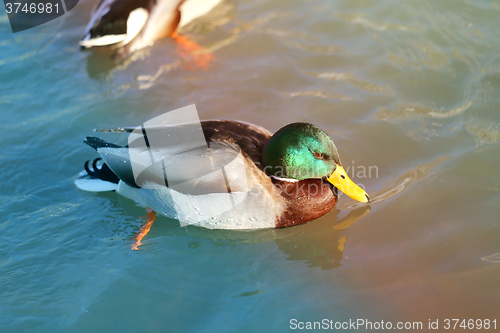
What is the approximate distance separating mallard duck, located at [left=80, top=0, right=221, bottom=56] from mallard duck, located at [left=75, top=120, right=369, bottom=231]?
2.47 meters

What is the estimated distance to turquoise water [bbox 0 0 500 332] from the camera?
120 inches

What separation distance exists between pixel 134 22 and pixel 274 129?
255cm

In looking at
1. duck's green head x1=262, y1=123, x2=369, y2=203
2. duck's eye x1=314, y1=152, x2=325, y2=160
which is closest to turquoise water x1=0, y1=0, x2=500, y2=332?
duck's green head x1=262, y1=123, x2=369, y2=203

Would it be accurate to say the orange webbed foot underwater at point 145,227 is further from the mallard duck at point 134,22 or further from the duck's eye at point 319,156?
the mallard duck at point 134,22

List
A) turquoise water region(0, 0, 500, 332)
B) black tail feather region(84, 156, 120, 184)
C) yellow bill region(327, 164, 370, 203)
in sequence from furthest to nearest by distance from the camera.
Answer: black tail feather region(84, 156, 120, 184) → yellow bill region(327, 164, 370, 203) → turquoise water region(0, 0, 500, 332)

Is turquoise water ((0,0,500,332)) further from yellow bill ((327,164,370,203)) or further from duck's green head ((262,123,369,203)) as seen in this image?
duck's green head ((262,123,369,203))

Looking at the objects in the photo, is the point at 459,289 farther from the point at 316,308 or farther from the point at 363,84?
the point at 363,84

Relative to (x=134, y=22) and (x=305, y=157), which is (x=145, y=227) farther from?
(x=134, y=22)

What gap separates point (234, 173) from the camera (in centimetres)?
343

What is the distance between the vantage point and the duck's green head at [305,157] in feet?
11.4

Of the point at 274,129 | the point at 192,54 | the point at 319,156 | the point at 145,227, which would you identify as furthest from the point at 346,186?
the point at 192,54

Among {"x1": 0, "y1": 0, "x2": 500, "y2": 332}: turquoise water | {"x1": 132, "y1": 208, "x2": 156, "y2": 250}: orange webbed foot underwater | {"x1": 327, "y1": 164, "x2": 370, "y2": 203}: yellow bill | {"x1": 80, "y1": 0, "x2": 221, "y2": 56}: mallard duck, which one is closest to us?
{"x1": 0, "y1": 0, "x2": 500, "y2": 332}: turquoise water

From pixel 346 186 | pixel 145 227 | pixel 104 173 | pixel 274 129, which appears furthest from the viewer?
pixel 274 129

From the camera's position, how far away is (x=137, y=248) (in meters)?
3.62
